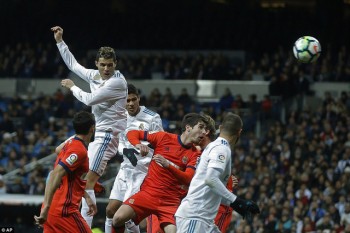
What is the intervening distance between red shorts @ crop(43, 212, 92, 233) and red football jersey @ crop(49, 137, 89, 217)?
5 cm

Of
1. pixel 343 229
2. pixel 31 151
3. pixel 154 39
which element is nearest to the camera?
pixel 343 229

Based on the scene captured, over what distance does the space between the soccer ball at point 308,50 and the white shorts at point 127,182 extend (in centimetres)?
392

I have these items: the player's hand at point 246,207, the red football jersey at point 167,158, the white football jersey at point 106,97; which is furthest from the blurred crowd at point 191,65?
the player's hand at point 246,207

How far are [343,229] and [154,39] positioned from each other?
50.6ft

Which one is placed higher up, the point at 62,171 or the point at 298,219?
the point at 62,171

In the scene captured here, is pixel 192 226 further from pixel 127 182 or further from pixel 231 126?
pixel 127 182

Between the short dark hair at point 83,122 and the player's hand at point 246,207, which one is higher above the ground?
the short dark hair at point 83,122

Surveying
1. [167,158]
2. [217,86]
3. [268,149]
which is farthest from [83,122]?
[217,86]

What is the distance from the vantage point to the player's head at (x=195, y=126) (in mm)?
10242

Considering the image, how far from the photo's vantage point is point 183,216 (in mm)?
9539

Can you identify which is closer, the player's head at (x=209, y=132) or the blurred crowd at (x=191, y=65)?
the player's head at (x=209, y=132)

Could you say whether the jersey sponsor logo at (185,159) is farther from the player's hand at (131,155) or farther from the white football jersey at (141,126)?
the white football jersey at (141,126)

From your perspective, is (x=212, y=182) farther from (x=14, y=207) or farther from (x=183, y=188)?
(x=14, y=207)

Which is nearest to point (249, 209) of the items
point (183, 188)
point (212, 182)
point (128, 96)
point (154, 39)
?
point (212, 182)
